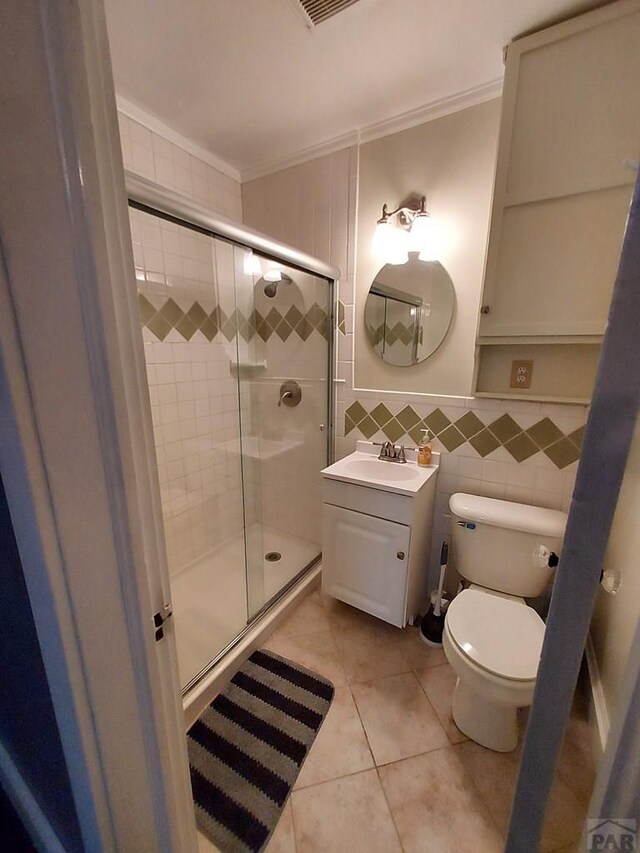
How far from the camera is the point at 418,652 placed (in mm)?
1560

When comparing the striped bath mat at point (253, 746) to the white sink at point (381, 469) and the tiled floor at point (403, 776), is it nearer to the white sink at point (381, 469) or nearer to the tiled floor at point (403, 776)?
the tiled floor at point (403, 776)

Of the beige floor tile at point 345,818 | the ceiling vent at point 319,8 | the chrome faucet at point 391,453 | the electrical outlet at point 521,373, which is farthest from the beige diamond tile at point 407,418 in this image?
the ceiling vent at point 319,8

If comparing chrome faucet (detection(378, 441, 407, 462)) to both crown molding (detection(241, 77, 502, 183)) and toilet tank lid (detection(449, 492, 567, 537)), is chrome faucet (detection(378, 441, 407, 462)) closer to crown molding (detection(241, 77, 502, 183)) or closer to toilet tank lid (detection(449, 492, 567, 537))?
toilet tank lid (detection(449, 492, 567, 537))

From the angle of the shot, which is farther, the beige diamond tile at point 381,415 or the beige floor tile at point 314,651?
the beige diamond tile at point 381,415

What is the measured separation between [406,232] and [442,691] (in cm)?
205

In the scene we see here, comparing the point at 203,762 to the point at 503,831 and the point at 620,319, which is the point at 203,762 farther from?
the point at 620,319

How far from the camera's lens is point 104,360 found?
435 mm

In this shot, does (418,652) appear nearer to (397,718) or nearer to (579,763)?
(397,718)

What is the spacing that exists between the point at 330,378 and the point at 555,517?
1.29m

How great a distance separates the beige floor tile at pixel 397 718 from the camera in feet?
3.85

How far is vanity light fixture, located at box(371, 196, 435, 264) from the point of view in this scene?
157 cm

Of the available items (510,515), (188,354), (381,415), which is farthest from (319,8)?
(510,515)

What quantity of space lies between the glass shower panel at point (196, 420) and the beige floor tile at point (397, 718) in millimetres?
644

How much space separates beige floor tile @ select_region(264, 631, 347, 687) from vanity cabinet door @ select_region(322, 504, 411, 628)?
8.3 inches
